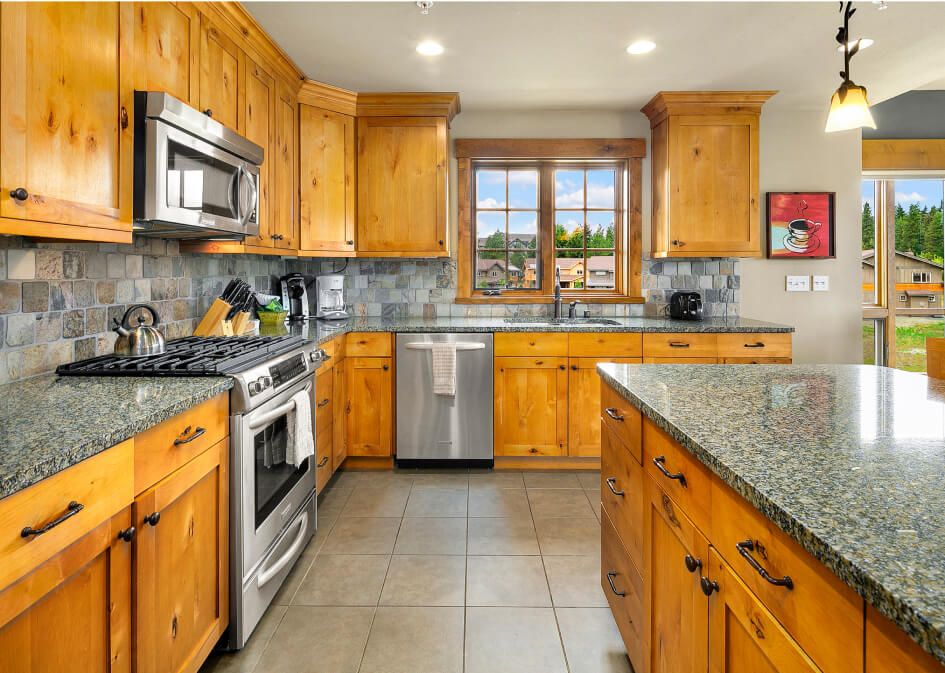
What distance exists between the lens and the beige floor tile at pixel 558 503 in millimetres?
2846

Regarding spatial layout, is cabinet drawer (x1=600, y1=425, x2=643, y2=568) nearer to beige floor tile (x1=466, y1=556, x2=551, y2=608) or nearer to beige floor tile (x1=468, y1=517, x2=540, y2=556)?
beige floor tile (x1=466, y1=556, x2=551, y2=608)

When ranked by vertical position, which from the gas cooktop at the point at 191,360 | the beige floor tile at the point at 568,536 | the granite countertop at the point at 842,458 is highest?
the gas cooktop at the point at 191,360

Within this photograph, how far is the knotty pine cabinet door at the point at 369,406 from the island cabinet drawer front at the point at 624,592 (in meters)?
1.85

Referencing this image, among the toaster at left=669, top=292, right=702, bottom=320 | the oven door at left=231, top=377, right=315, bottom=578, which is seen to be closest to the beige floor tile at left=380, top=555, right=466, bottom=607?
the oven door at left=231, top=377, right=315, bottom=578

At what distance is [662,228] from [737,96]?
3.05 feet

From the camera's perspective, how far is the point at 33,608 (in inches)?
36.3

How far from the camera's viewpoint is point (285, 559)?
208 cm

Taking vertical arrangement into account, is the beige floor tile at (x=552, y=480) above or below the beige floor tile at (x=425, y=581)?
above

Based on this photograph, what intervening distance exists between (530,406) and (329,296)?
157 cm

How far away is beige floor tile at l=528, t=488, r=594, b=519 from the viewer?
2.85 metres

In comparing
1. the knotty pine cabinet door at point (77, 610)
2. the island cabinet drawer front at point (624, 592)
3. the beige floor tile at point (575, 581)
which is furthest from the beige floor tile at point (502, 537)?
the knotty pine cabinet door at point (77, 610)

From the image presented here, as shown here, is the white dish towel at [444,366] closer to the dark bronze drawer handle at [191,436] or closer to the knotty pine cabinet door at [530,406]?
the knotty pine cabinet door at [530,406]

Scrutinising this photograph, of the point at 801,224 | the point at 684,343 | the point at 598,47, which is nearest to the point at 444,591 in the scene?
the point at 684,343

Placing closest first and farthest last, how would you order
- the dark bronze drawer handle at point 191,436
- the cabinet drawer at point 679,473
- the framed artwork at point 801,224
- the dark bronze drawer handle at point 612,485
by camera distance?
1. the cabinet drawer at point 679,473
2. the dark bronze drawer handle at point 191,436
3. the dark bronze drawer handle at point 612,485
4. the framed artwork at point 801,224
